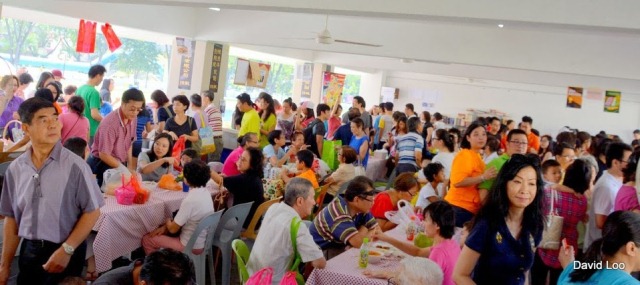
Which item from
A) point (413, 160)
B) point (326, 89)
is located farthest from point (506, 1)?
point (326, 89)

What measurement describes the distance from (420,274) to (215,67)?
8.38m

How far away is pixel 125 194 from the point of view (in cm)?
434

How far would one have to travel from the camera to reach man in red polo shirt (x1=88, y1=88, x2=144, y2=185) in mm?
4793

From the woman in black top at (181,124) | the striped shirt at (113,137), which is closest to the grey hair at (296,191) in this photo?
the striped shirt at (113,137)

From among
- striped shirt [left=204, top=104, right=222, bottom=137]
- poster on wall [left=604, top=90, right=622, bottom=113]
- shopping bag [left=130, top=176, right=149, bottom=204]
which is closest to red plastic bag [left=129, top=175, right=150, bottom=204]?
shopping bag [left=130, top=176, right=149, bottom=204]

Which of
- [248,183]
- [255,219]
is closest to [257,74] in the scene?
[248,183]

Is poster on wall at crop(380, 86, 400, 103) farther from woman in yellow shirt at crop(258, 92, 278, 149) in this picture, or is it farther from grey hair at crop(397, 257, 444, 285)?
grey hair at crop(397, 257, 444, 285)

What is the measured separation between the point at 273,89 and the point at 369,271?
43.3 ft

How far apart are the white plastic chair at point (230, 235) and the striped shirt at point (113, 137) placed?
1142 millimetres

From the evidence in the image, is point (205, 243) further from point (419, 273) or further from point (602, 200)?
point (602, 200)

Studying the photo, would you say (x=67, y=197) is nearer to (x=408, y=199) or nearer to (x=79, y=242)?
(x=79, y=242)

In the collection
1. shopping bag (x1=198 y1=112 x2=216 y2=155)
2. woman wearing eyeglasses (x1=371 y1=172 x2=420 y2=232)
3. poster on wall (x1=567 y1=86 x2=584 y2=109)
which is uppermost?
poster on wall (x1=567 y1=86 x2=584 y2=109)

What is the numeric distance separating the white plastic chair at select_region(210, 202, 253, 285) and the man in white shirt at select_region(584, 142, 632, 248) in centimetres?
245

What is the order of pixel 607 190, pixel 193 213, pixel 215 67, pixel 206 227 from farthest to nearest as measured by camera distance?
pixel 215 67 < pixel 193 213 < pixel 206 227 < pixel 607 190
